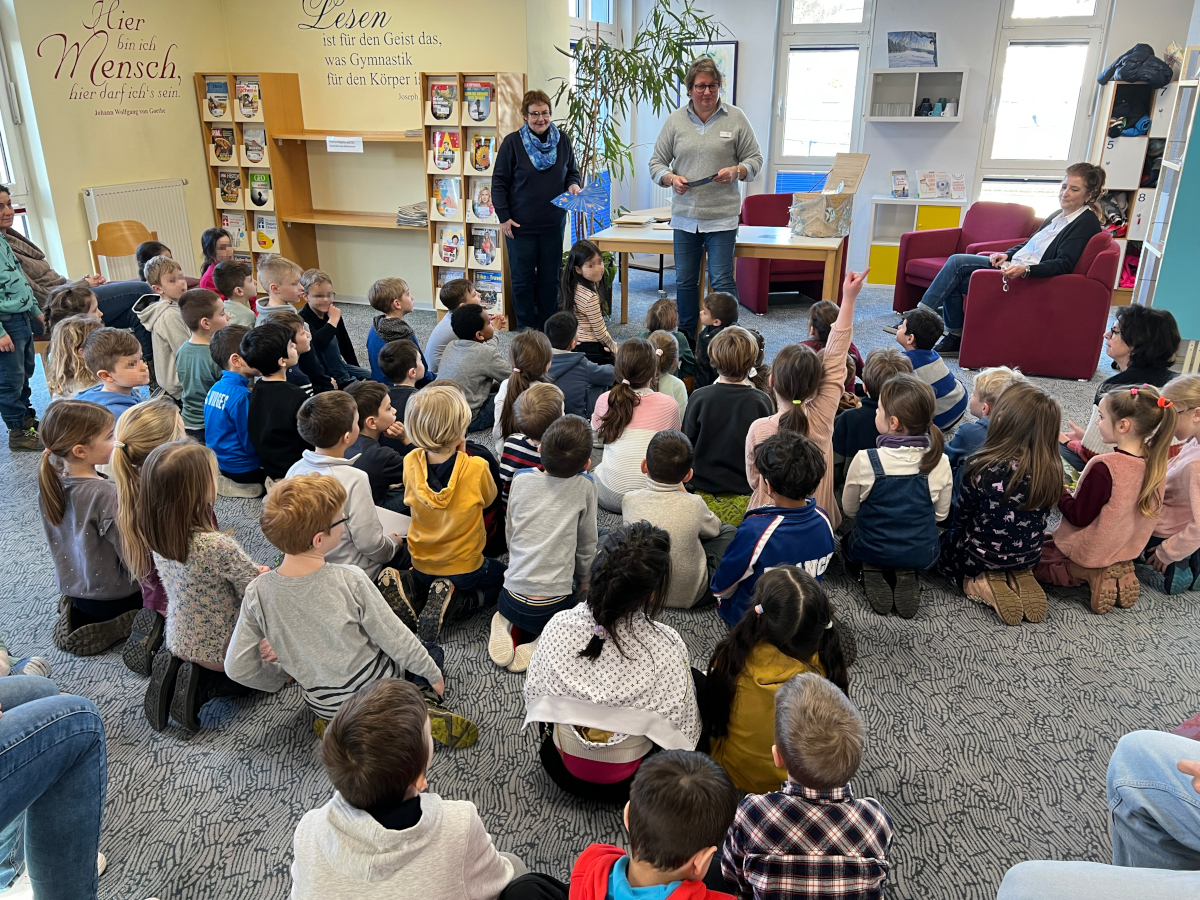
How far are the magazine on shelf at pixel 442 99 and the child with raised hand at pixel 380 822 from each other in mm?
5340

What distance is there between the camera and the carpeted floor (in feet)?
6.20

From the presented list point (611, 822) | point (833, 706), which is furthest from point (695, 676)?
point (833, 706)

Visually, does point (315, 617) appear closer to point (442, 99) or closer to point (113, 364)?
point (113, 364)

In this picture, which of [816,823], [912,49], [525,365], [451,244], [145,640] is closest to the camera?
[816,823]

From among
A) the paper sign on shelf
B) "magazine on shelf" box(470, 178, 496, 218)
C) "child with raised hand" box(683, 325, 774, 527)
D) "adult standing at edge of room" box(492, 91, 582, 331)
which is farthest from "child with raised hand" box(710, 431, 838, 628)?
the paper sign on shelf

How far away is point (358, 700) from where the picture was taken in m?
1.36

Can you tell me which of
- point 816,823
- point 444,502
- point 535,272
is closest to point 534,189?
point 535,272

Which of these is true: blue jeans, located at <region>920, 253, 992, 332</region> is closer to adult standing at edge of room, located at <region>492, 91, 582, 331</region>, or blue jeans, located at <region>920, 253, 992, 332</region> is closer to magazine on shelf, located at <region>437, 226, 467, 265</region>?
adult standing at edge of room, located at <region>492, 91, 582, 331</region>

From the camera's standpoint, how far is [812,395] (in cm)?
293

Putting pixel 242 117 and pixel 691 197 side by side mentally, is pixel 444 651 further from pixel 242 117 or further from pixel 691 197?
pixel 242 117

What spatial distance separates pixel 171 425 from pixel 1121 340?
3.75 m

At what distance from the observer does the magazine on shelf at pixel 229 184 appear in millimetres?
6560

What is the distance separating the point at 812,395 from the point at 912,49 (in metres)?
5.92

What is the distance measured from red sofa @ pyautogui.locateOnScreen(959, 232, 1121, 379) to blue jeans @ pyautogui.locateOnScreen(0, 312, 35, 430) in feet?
17.2
